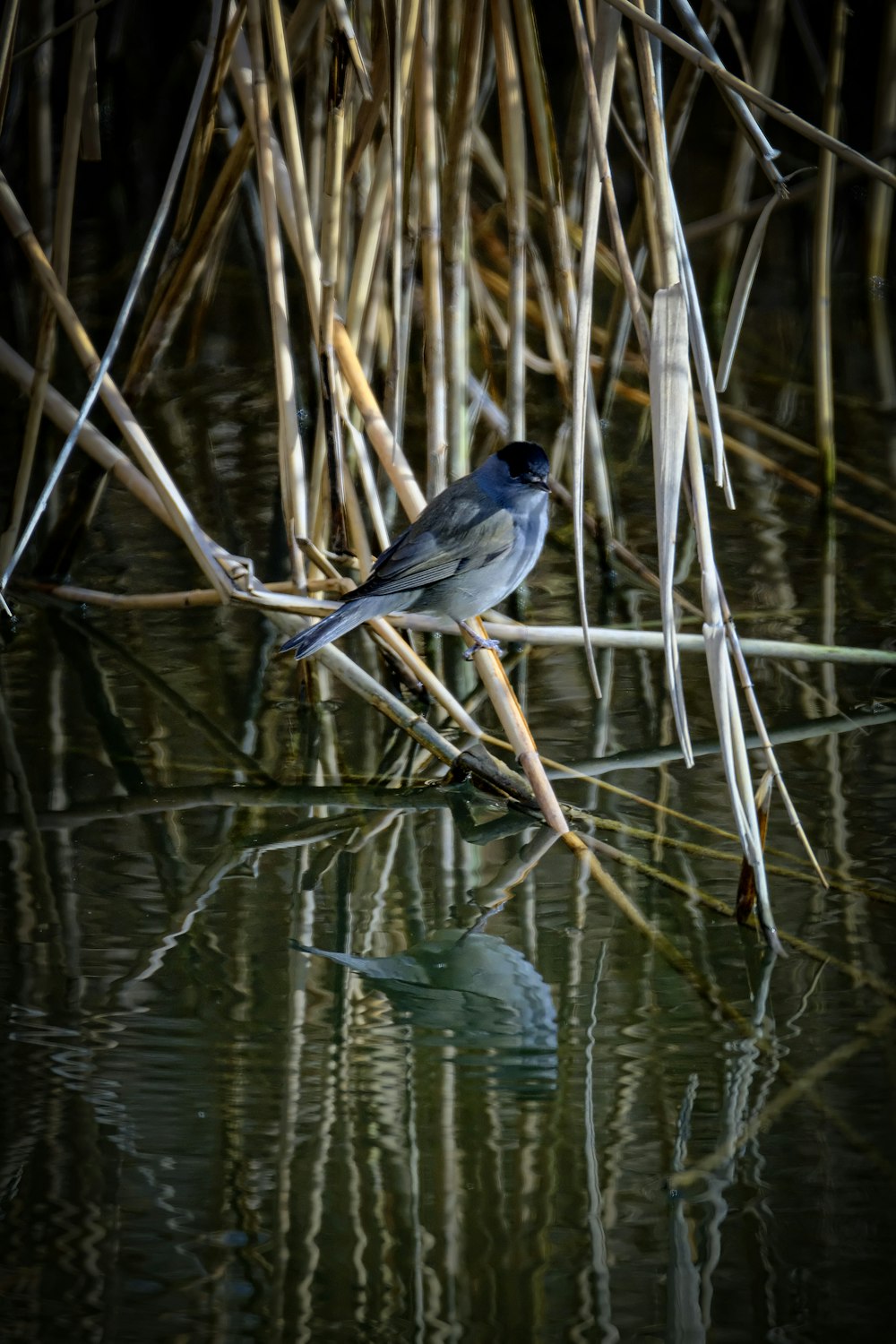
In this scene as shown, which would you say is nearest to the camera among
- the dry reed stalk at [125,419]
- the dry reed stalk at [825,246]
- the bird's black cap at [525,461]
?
the bird's black cap at [525,461]

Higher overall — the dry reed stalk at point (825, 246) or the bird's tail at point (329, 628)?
the dry reed stalk at point (825, 246)

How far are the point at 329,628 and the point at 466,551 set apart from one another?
284mm

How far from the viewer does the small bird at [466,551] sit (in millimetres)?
2359

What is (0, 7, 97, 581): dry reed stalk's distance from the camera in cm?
254

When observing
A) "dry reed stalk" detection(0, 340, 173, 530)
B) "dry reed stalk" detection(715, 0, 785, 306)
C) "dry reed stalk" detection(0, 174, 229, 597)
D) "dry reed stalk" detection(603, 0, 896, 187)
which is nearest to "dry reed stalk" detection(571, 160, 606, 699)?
"dry reed stalk" detection(603, 0, 896, 187)

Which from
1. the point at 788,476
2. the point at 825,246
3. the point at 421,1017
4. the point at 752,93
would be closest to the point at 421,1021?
the point at 421,1017

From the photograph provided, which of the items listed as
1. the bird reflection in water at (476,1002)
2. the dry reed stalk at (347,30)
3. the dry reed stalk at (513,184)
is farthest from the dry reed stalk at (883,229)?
the bird reflection in water at (476,1002)

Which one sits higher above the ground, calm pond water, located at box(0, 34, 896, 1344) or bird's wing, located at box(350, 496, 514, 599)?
bird's wing, located at box(350, 496, 514, 599)

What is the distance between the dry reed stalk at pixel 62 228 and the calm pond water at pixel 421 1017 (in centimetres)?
49

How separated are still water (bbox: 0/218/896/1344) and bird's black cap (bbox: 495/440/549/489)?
49 centimetres

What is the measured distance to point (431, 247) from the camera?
92.9 inches

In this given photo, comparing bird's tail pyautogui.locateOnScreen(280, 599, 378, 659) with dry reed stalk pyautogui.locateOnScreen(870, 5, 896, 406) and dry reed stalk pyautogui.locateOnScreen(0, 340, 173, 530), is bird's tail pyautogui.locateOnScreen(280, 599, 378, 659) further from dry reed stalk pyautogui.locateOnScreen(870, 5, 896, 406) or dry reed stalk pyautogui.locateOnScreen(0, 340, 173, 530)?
dry reed stalk pyautogui.locateOnScreen(870, 5, 896, 406)

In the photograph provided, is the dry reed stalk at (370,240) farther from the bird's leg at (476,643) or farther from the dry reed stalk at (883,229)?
the dry reed stalk at (883,229)

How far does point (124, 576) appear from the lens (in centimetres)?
334
